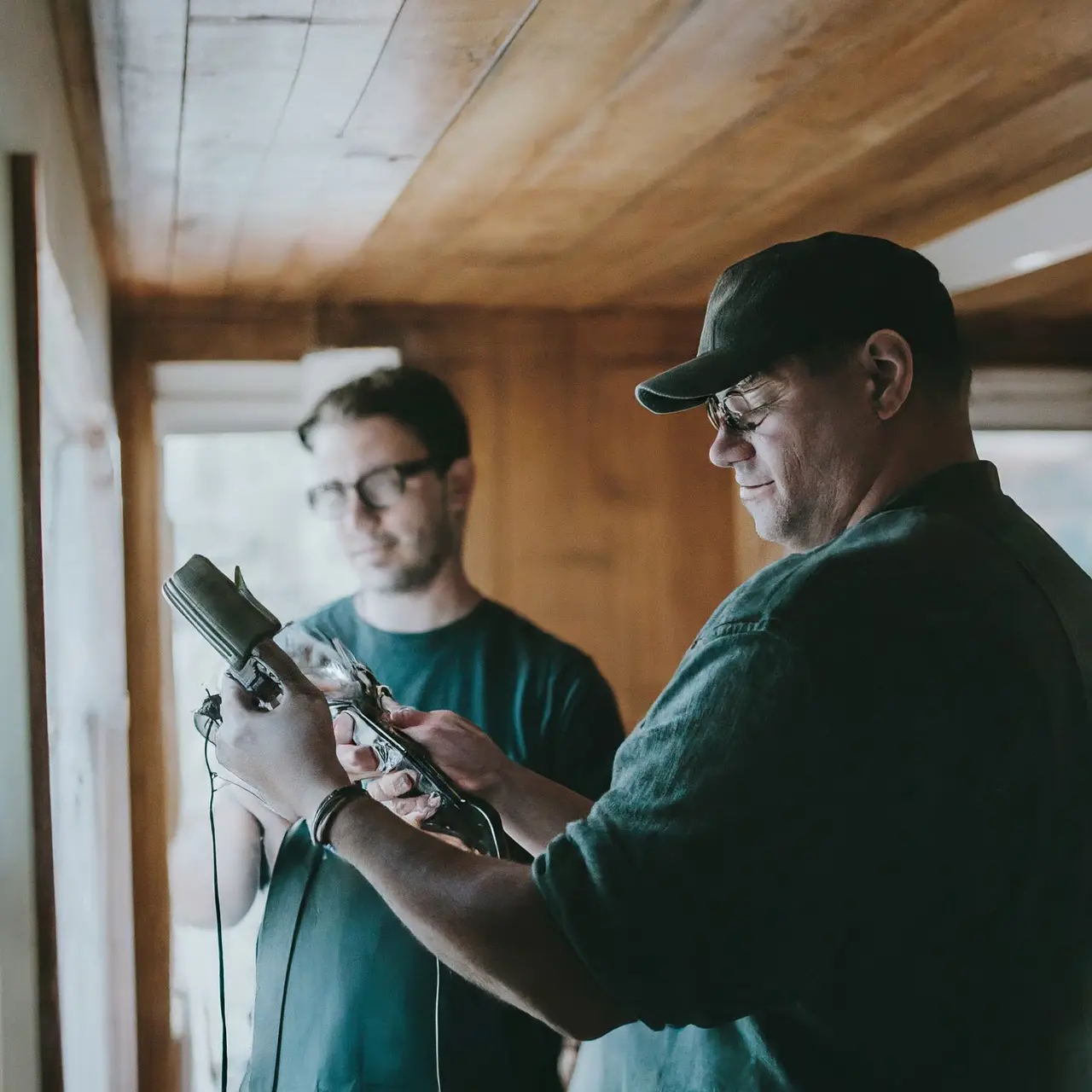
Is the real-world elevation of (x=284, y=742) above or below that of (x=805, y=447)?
below

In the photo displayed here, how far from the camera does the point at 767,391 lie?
2.89 ft

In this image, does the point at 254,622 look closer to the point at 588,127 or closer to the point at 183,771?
the point at 588,127

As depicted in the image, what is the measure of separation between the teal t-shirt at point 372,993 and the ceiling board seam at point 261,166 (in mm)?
558

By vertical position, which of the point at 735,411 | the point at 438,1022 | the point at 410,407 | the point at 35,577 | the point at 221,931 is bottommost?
the point at 438,1022

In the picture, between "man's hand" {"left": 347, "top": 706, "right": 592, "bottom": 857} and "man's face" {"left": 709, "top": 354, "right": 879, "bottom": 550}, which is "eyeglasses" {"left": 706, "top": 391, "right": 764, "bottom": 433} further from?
"man's hand" {"left": 347, "top": 706, "right": 592, "bottom": 857}

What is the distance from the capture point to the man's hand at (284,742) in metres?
0.90

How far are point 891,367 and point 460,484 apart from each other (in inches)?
44.3

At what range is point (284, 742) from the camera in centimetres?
92

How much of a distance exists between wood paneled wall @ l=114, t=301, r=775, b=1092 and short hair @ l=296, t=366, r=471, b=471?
0.08ft

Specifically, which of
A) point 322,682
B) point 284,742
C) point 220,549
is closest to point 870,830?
point 284,742

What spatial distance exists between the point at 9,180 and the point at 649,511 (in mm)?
1303

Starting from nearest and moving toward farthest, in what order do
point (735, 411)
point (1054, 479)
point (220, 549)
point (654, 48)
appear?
point (735, 411), point (654, 48), point (1054, 479), point (220, 549)

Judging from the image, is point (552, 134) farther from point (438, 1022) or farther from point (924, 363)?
point (438, 1022)

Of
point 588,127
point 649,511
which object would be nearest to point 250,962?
point 649,511
